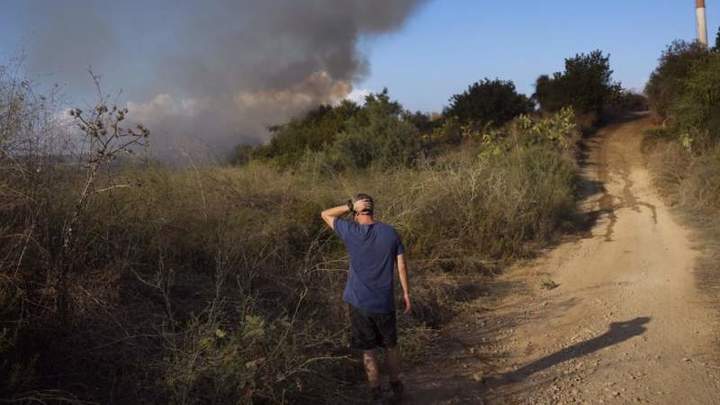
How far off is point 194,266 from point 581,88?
94.3 ft

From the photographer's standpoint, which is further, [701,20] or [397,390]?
[701,20]

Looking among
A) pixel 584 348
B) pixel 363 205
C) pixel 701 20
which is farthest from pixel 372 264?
pixel 701 20

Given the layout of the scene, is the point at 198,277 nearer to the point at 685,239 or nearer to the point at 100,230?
the point at 100,230

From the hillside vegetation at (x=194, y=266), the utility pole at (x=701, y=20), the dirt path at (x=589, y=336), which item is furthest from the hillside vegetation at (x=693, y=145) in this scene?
the utility pole at (x=701, y=20)

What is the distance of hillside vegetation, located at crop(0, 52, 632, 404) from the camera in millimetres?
4934

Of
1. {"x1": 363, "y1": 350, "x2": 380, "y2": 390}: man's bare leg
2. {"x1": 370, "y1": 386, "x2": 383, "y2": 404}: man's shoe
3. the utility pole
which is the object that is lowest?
{"x1": 370, "y1": 386, "x2": 383, "y2": 404}: man's shoe

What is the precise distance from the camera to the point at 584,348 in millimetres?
6910

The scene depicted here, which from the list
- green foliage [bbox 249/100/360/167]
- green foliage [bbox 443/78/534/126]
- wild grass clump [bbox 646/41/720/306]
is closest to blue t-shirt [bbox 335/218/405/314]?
wild grass clump [bbox 646/41/720/306]

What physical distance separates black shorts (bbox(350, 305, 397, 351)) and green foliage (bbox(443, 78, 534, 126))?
23.9 metres

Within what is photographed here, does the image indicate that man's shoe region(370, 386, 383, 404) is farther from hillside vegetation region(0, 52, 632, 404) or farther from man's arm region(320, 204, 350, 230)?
man's arm region(320, 204, 350, 230)

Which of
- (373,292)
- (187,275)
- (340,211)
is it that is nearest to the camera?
(373,292)

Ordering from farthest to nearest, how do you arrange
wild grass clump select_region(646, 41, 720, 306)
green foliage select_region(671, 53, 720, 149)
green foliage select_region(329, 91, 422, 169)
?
green foliage select_region(671, 53, 720, 149)
green foliage select_region(329, 91, 422, 169)
wild grass clump select_region(646, 41, 720, 306)

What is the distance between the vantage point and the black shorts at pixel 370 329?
557cm

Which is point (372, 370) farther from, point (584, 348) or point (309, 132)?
point (309, 132)
